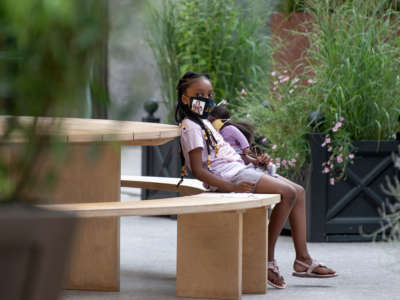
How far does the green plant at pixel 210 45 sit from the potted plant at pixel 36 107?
205 inches

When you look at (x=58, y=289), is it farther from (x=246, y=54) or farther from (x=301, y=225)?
(x=246, y=54)

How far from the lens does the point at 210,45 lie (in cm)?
668

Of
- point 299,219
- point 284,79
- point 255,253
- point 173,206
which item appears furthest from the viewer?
point 284,79

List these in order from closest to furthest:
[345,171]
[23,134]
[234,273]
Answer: [23,134]
[234,273]
[345,171]

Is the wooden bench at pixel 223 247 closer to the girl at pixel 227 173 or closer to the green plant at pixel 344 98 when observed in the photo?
the girl at pixel 227 173

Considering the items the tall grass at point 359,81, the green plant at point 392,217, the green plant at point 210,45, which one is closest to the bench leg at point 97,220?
the green plant at point 392,217

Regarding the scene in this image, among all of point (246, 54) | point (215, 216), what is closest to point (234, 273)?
point (215, 216)

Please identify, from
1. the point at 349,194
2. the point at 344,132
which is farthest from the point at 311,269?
the point at 344,132

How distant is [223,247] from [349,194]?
1.82m

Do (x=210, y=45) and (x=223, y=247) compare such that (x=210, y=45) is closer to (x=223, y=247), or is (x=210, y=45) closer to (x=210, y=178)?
(x=210, y=178)

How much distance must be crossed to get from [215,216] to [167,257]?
1210 millimetres

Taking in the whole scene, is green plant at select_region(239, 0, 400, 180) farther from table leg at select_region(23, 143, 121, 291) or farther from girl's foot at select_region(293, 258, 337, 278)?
table leg at select_region(23, 143, 121, 291)

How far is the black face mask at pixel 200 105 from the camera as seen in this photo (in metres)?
3.87

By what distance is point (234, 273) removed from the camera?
3492 mm
